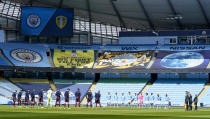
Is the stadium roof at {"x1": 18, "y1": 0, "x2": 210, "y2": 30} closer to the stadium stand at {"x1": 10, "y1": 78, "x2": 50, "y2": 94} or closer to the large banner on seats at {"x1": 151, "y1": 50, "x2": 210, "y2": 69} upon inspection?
the large banner on seats at {"x1": 151, "y1": 50, "x2": 210, "y2": 69}

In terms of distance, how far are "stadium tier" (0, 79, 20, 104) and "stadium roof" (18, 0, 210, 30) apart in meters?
15.8

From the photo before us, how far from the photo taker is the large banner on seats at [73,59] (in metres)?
76.1

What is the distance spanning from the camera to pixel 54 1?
7481 centimetres

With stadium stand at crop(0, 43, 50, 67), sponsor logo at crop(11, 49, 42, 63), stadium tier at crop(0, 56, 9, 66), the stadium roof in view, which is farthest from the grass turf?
sponsor logo at crop(11, 49, 42, 63)

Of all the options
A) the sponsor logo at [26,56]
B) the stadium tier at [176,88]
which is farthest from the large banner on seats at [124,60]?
the sponsor logo at [26,56]

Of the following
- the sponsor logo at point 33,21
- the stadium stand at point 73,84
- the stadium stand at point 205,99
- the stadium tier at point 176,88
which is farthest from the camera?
the sponsor logo at point 33,21

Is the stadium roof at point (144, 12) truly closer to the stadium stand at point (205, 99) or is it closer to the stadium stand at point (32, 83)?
the stadium stand at point (205, 99)

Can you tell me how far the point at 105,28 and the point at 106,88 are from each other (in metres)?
15.8

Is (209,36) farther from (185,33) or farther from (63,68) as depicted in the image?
(63,68)

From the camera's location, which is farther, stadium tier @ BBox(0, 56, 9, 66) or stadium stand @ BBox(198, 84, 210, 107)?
stadium tier @ BBox(0, 56, 9, 66)

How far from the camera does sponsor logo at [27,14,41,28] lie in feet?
253

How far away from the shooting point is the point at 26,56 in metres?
76.6

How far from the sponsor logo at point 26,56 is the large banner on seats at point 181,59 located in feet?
70.1

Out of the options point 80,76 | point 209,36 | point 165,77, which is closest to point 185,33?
point 209,36
